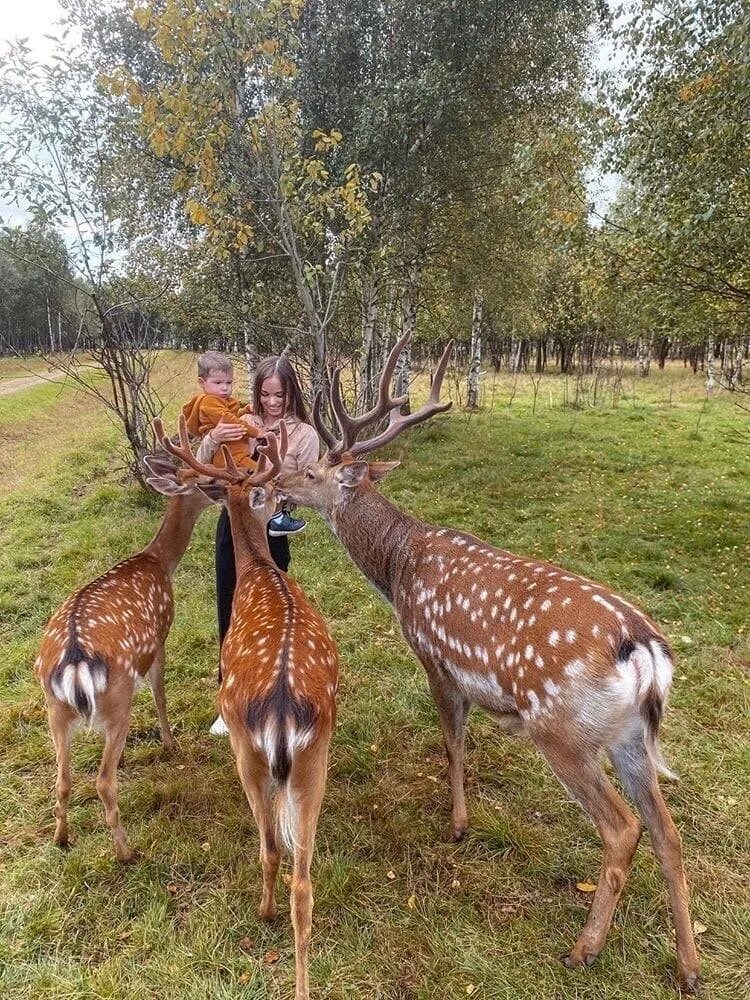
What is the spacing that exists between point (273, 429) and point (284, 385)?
0.94 ft

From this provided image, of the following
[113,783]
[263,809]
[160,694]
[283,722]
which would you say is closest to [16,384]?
[160,694]

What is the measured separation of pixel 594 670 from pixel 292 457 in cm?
232

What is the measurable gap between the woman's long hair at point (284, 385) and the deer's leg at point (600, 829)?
2.55 meters

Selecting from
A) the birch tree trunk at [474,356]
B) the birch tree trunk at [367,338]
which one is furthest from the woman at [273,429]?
the birch tree trunk at [474,356]

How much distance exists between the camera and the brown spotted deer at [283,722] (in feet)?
7.25

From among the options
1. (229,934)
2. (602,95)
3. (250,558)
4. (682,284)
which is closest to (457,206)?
(602,95)

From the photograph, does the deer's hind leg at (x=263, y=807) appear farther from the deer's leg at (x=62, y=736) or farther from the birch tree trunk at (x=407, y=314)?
the birch tree trunk at (x=407, y=314)

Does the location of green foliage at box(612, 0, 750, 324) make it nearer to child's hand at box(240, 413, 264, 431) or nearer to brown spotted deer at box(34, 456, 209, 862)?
child's hand at box(240, 413, 264, 431)

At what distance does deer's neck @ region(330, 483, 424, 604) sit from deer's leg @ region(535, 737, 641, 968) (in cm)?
135

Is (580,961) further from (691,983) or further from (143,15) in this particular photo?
(143,15)

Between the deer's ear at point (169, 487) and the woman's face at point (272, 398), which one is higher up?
the woman's face at point (272, 398)

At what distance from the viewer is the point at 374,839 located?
2.96 m

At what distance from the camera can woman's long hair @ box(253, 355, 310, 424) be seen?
3945mm

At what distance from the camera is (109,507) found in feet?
25.8
